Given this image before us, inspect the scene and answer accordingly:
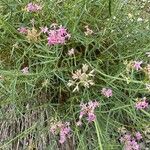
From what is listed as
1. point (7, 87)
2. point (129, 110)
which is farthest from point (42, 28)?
point (129, 110)

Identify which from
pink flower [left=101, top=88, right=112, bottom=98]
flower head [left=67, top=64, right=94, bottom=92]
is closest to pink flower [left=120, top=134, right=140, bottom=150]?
pink flower [left=101, top=88, right=112, bottom=98]

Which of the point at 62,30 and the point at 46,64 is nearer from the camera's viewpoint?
the point at 62,30

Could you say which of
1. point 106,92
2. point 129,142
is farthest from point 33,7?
point 129,142

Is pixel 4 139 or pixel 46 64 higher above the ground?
pixel 46 64

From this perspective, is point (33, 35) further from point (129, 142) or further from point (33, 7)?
point (129, 142)

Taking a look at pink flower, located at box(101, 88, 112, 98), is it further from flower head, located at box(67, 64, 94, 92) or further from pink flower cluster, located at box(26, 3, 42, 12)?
pink flower cluster, located at box(26, 3, 42, 12)

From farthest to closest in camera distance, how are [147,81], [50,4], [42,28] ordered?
[50,4], [42,28], [147,81]

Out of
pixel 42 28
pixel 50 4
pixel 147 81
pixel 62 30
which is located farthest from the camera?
pixel 50 4

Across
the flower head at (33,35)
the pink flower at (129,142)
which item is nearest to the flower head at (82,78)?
the flower head at (33,35)

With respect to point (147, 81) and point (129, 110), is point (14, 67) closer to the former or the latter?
point (129, 110)
